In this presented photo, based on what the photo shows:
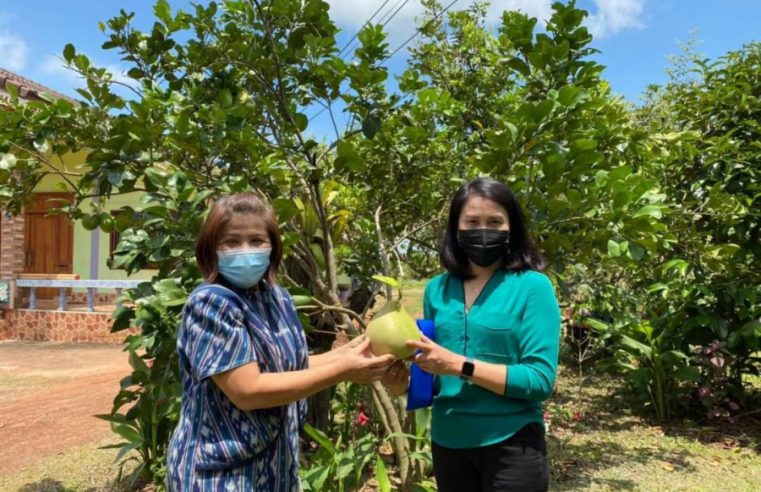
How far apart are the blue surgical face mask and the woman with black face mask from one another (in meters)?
0.42

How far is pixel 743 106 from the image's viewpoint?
4.27m

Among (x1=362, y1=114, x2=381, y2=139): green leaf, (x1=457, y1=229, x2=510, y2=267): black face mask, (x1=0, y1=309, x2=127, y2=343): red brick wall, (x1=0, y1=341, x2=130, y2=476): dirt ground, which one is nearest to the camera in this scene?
(x1=457, y1=229, x2=510, y2=267): black face mask

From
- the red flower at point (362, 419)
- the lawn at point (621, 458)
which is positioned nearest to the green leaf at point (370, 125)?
the lawn at point (621, 458)

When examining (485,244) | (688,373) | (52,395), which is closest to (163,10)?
(485,244)

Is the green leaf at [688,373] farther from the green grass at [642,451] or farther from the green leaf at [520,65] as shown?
the green leaf at [520,65]

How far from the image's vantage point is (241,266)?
1461 mm

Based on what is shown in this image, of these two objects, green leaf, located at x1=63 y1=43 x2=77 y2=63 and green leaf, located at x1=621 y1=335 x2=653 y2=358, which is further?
green leaf, located at x1=621 y1=335 x2=653 y2=358

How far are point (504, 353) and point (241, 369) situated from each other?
0.68m

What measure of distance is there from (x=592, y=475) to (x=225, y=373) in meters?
3.05

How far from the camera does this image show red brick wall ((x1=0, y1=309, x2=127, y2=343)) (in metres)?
9.45

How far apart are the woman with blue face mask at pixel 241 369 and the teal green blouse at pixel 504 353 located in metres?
0.26

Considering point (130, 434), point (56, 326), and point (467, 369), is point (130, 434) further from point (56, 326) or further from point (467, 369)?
point (56, 326)

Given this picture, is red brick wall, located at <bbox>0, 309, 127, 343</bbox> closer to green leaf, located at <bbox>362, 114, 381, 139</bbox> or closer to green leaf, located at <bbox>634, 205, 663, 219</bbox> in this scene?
green leaf, located at <bbox>362, 114, 381, 139</bbox>

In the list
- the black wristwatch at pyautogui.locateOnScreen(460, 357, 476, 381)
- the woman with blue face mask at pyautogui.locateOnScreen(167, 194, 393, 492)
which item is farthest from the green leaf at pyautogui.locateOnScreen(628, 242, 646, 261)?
the woman with blue face mask at pyautogui.locateOnScreen(167, 194, 393, 492)
